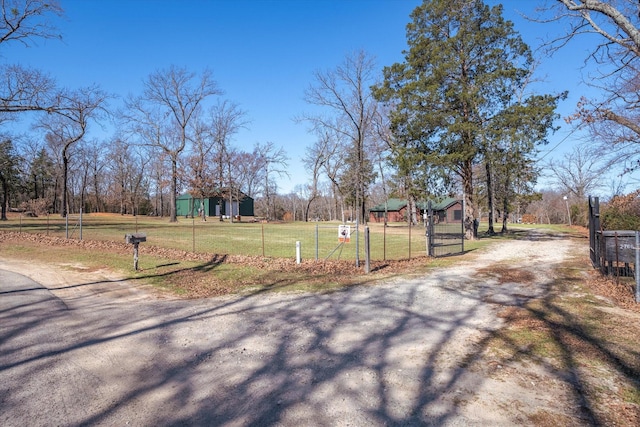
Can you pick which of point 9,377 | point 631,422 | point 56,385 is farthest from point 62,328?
point 631,422

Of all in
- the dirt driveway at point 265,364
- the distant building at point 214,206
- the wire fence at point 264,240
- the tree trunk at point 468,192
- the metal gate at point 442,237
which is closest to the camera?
the dirt driveway at point 265,364

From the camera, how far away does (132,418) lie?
10.4 feet

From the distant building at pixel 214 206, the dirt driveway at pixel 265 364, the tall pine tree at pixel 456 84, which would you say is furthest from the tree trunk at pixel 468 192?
the distant building at pixel 214 206

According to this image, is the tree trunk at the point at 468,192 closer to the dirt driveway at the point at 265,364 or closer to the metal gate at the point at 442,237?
the metal gate at the point at 442,237

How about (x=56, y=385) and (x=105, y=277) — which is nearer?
(x=56, y=385)

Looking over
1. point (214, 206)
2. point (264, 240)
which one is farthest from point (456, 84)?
point (214, 206)

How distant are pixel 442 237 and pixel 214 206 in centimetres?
4844

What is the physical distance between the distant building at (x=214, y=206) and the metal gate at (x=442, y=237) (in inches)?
1670

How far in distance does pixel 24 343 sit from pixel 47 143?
66.7m

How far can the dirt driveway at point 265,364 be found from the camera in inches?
129

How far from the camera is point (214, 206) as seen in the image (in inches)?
2303

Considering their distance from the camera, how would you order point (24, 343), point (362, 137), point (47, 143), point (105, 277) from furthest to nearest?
point (47, 143), point (362, 137), point (105, 277), point (24, 343)

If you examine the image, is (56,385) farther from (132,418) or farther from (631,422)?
(631,422)

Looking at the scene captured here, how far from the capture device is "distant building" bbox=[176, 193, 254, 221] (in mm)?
57125
